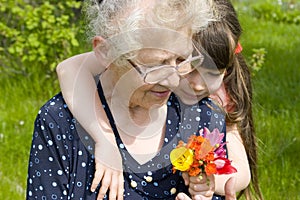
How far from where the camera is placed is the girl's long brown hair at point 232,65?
2771 mm

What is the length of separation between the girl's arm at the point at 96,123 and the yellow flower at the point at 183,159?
254 mm

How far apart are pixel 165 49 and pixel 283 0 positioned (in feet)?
19.7

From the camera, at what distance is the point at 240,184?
2619mm

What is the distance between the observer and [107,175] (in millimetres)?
2324

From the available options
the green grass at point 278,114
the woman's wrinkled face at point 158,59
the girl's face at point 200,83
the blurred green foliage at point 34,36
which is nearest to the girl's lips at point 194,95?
the girl's face at point 200,83

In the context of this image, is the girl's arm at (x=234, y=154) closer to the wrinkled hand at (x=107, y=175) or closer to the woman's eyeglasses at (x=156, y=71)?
the wrinkled hand at (x=107, y=175)

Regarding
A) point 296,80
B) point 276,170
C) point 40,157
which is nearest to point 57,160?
point 40,157

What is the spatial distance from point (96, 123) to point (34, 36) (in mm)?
2728

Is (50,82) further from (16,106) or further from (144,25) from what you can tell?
(144,25)

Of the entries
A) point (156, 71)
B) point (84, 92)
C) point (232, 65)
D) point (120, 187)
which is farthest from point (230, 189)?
point (232, 65)

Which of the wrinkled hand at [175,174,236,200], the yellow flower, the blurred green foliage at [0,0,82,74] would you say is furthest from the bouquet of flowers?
the blurred green foliage at [0,0,82,74]

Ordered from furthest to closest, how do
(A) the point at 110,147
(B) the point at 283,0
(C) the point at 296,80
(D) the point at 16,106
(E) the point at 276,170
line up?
(B) the point at 283,0 < (C) the point at 296,80 < (D) the point at 16,106 < (E) the point at 276,170 < (A) the point at 110,147

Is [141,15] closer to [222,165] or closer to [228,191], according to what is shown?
[222,165]

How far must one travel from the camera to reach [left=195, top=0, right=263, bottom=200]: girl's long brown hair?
2771 mm
